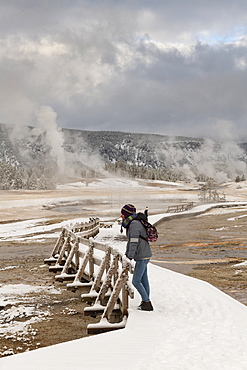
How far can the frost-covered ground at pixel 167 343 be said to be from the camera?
5.46 m

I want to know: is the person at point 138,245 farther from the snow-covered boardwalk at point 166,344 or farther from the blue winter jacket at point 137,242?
the snow-covered boardwalk at point 166,344

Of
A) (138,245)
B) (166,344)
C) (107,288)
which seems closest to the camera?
(166,344)

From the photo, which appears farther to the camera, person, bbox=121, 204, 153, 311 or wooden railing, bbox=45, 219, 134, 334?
person, bbox=121, 204, 153, 311

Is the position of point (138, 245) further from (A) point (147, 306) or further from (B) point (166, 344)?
(B) point (166, 344)

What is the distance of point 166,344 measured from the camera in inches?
244

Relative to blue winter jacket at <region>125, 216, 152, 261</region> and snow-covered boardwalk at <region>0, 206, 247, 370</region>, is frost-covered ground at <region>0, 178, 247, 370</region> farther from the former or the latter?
blue winter jacket at <region>125, 216, 152, 261</region>

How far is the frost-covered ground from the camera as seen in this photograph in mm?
5465

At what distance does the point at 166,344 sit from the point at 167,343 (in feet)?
0.17

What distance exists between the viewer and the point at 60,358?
568 centimetres

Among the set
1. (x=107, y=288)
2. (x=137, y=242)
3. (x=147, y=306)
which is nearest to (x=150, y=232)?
(x=137, y=242)

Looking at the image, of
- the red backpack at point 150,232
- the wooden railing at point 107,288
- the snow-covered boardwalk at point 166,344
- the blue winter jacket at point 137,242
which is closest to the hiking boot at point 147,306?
the snow-covered boardwalk at point 166,344

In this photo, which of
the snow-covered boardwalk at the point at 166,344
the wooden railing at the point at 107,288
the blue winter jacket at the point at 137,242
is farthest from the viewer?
the blue winter jacket at the point at 137,242

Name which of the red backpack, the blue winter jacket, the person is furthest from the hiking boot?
the red backpack

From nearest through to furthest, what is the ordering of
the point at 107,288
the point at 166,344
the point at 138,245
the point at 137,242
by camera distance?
1. the point at 166,344
2. the point at 137,242
3. the point at 138,245
4. the point at 107,288
